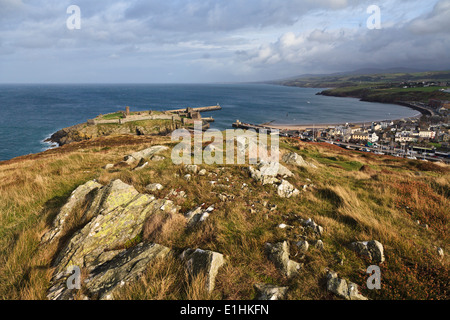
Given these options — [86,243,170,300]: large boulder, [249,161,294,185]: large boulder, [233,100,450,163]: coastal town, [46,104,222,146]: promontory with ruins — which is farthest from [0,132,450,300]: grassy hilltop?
[233,100,450,163]: coastal town

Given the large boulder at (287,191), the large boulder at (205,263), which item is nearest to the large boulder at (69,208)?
the large boulder at (205,263)

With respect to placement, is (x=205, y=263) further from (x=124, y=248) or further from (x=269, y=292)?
(x=124, y=248)

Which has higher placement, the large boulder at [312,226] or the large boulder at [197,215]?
the large boulder at [197,215]

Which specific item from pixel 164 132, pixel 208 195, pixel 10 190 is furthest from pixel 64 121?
pixel 208 195

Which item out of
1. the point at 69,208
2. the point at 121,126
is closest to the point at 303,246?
the point at 69,208

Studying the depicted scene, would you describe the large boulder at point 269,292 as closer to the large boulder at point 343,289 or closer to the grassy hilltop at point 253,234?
the grassy hilltop at point 253,234

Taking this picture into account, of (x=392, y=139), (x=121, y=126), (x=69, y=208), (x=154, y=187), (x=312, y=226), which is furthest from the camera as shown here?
(x=392, y=139)

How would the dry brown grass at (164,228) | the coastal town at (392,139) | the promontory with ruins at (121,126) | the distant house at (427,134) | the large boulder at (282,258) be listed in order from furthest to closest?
the distant house at (427,134) < the coastal town at (392,139) < the promontory with ruins at (121,126) < the dry brown grass at (164,228) < the large boulder at (282,258)
